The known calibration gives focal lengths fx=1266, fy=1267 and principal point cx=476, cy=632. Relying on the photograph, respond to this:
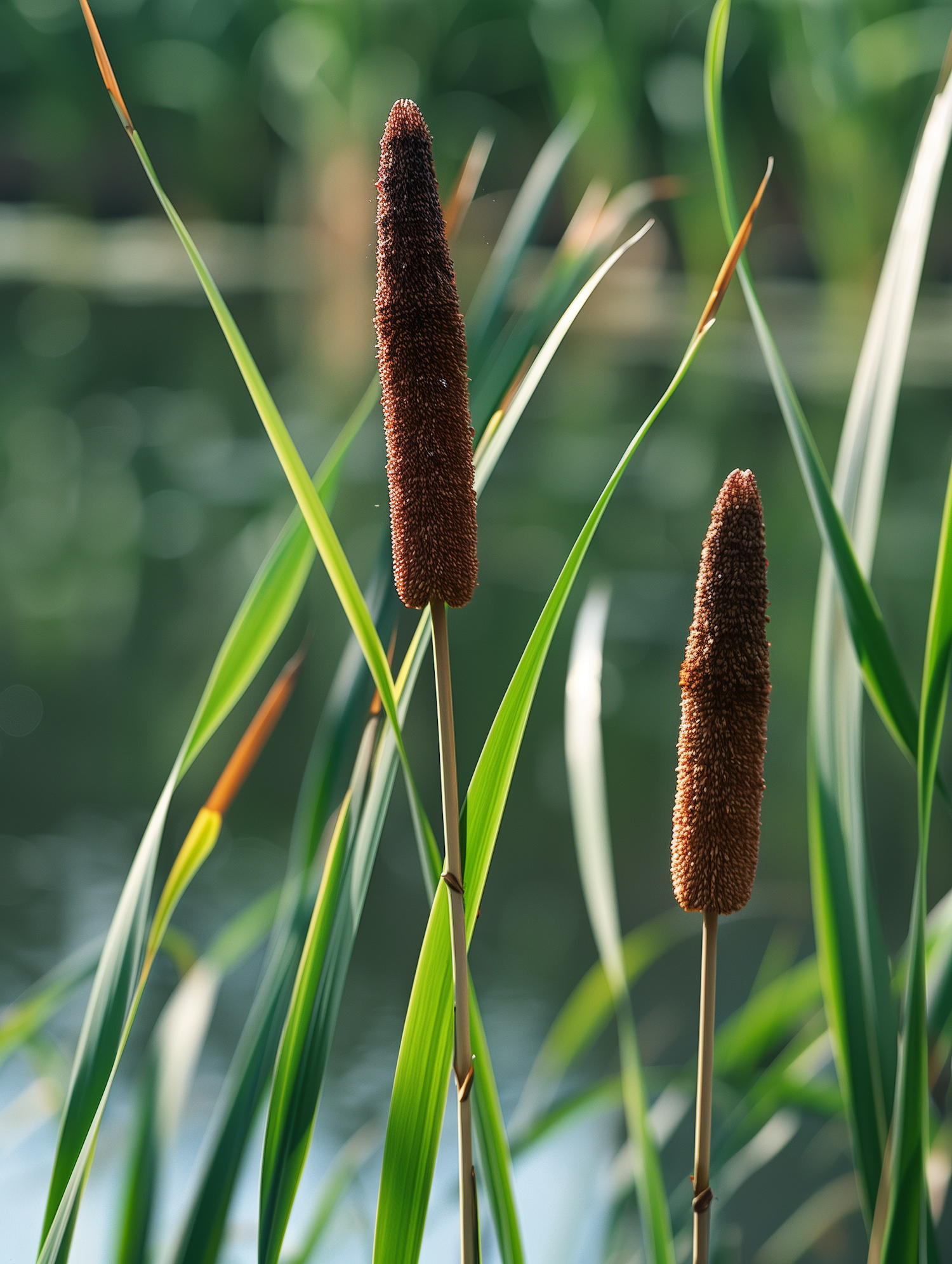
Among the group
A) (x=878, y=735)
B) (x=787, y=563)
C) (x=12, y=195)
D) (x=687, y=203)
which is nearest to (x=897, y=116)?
(x=687, y=203)

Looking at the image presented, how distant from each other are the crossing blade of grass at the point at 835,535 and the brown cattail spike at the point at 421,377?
12cm

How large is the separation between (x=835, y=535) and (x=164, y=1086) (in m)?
0.37

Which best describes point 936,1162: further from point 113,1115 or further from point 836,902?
point 113,1115

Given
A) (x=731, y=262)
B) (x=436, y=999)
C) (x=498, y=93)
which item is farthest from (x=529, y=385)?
(x=498, y=93)

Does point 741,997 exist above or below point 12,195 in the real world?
below

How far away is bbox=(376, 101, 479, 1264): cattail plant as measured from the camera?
32 cm

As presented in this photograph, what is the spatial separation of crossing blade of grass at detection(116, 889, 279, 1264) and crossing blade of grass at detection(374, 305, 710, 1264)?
0.14 meters

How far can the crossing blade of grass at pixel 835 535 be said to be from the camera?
0.40m

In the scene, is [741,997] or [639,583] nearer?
[741,997]

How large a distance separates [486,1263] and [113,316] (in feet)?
15.3

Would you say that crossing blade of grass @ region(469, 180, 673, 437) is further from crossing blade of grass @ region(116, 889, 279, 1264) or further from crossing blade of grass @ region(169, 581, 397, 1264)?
crossing blade of grass @ region(116, 889, 279, 1264)

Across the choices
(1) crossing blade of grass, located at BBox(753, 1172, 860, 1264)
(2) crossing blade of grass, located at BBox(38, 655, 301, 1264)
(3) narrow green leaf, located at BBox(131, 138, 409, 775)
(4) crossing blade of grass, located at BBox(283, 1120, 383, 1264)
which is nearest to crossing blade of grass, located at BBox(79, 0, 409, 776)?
(3) narrow green leaf, located at BBox(131, 138, 409, 775)

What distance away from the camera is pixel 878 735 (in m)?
1.91

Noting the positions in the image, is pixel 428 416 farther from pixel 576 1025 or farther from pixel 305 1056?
pixel 576 1025
